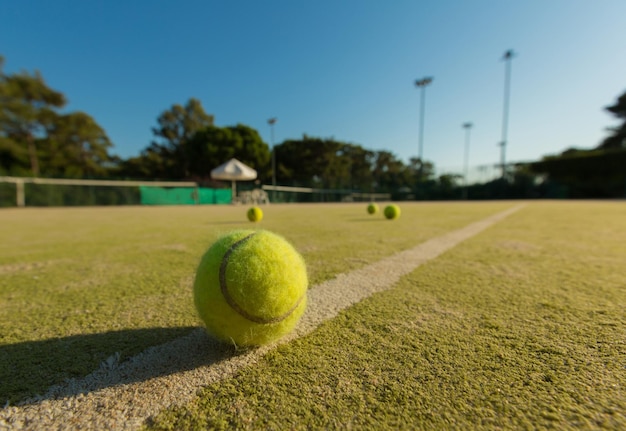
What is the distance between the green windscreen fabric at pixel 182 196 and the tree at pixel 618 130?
53.9 m

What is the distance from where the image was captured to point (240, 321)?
1270 mm

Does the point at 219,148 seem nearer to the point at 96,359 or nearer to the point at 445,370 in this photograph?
the point at 96,359

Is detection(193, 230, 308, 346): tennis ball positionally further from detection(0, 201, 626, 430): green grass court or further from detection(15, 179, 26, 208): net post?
detection(15, 179, 26, 208): net post

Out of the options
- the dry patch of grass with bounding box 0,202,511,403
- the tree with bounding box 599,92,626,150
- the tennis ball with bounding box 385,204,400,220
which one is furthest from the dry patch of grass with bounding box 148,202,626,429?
the tree with bounding box 599,92,626,150

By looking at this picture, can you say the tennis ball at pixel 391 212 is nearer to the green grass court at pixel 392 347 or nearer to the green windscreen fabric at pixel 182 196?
the green grass court at pixel 392 347

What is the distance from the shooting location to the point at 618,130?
136 ft

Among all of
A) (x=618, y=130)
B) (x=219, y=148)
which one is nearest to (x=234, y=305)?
(x=219, y=148)

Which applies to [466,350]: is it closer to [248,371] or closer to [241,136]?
[248,371]

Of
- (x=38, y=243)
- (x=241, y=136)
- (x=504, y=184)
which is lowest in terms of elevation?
(x=38, y=243)

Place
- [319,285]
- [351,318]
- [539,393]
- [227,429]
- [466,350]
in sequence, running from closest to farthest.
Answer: [227,429], [539,393], [466,350], [351,318], [319,285]

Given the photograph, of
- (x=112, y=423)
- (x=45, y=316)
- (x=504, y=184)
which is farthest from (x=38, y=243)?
(x=504, y=184)

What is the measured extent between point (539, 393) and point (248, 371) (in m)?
1.09

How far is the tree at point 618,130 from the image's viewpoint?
40906mm

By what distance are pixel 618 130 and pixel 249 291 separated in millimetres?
60941
